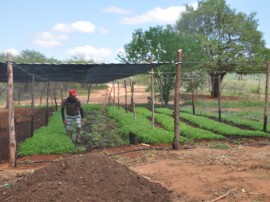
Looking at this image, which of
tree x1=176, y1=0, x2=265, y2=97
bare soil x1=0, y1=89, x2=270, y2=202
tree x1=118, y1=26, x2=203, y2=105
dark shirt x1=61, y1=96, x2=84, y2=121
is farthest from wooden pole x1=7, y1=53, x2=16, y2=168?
tree x1=176, y1=0, x2=265, y2=97

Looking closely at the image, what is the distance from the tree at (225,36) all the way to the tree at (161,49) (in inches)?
A: 178

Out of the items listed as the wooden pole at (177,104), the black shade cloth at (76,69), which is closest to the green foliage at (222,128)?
the wooden pole at (177,104)

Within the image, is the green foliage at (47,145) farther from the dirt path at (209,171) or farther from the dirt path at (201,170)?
the dirt path at (209,171)

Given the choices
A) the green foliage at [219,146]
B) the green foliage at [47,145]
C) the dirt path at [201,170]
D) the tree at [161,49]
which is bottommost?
the green foliage at [219,146]

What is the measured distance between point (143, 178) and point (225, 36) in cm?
2522

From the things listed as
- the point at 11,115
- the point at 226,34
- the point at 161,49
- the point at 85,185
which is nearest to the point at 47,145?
the point at 11,115

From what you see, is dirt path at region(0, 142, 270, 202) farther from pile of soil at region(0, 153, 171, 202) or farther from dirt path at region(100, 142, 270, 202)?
pile of soil at region(0, 153, 171, 202)

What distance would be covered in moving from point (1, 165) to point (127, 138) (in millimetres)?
4399

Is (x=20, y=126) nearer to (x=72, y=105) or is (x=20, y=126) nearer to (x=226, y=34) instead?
(x=72, y=105)

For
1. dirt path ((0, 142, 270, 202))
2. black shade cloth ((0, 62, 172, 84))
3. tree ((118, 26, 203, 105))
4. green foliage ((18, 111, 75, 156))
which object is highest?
tree ((118, 26, 203, 105))

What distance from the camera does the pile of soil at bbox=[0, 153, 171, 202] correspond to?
459 cm

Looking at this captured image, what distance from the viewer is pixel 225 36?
28.9m

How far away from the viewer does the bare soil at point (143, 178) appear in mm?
4844

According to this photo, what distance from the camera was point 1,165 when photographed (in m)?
8.19
